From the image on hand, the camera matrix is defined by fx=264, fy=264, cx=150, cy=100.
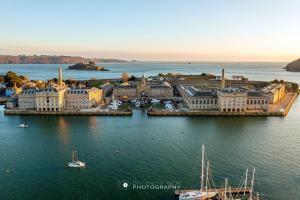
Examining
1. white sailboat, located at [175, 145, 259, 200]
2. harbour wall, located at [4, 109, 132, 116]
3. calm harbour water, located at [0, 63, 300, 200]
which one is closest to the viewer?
white sailboat, located at [175, 145, 259, 200]

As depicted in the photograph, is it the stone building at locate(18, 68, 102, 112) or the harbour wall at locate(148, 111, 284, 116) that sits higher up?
the stone building at locate(18, 68, 102, 112)

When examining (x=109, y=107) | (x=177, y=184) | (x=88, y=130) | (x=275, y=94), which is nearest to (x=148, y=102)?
(x=109, y=107)

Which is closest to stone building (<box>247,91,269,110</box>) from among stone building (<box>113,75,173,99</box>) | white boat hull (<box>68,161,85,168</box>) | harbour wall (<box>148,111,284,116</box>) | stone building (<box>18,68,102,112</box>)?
harbour wall (<box>148,111,284,116</box>)

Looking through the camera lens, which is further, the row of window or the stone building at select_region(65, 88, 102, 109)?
the stone building at select_region(65, 88, 102, 109)

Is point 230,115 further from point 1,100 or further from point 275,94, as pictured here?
point 1,100

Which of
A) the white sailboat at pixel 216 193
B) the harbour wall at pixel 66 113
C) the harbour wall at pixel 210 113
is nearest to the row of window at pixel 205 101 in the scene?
the harbour wall at pixel 210 113

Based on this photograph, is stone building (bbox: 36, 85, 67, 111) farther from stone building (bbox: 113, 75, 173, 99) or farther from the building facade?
the building facade

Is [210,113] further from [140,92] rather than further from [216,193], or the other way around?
[216,193]

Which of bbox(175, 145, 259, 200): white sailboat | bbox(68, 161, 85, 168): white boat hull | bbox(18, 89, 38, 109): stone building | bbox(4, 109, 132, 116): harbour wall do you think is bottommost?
bbox(175, 145, 259, 200): white sailboat

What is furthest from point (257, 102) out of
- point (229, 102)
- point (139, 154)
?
point (139, 154)
